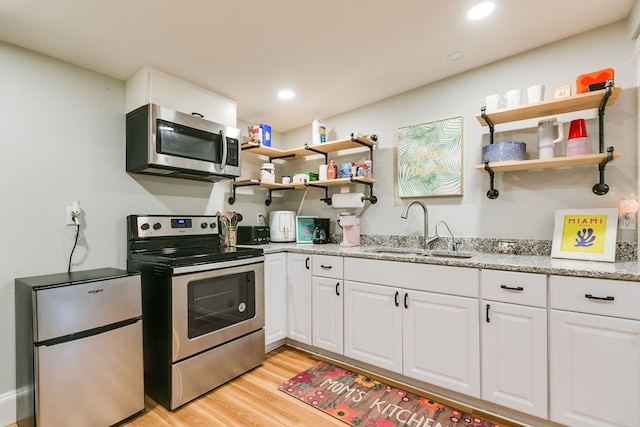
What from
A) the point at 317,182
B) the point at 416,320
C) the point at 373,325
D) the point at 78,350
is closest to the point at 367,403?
the point at 373,325

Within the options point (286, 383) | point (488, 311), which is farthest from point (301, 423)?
point (488, 311)

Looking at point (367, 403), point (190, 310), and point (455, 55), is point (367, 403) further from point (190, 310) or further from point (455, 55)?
point (455, 55)

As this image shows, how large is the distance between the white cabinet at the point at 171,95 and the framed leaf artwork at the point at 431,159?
5.31 feet

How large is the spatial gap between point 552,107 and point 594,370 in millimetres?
1468

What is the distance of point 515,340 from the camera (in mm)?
1639

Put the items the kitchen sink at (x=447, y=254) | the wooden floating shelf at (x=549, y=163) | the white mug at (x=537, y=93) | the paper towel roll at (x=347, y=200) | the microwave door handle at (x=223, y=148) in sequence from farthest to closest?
1. the paper towel roll at (x=347, y=200)
2. the microwave door handle at (x=223, y=148)
3. the kitchen sink at (x=447, y=254)
4. the white mug at (x=537, y=93)
5. the wooden floating shelf at (x=549, y=163)

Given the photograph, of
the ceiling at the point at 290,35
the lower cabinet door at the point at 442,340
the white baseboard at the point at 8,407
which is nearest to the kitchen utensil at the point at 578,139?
the ceiling at the point at 290,35

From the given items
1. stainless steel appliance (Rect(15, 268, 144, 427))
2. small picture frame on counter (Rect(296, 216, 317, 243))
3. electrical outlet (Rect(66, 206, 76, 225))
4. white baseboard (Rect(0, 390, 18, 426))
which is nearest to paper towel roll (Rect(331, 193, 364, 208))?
small picture frame on counter (Rect(296, 216, 317, 243))

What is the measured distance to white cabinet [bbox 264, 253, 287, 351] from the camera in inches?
99.2

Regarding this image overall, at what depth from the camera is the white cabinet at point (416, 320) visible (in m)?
1.79

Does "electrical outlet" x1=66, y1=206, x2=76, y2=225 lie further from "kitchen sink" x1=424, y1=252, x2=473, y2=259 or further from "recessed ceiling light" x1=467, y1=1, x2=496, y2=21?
"recessed ceiling light" x1=467, y1=1, x2=496, y2=21

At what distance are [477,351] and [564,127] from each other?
5.02 ft

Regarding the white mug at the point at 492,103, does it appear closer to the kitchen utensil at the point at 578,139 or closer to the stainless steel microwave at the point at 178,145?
the kitchen utensil at the point at 578,139

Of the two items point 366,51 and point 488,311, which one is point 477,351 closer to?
point 488,311
